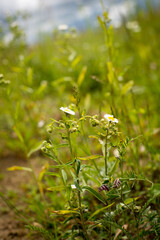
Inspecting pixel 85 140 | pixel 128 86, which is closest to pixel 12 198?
pixel 85 140

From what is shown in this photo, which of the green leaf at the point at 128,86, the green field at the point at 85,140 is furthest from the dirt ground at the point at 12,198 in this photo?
the green leaf at the point at 128,86

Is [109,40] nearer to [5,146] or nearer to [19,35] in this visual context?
[19,35]

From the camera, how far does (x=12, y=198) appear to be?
1.69 metres

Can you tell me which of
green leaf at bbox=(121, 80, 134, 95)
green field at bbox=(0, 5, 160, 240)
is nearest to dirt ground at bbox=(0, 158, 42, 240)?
green field at bbox=(0, 5, 160, 240)

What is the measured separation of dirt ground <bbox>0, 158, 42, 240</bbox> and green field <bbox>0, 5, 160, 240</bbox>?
0.05ft

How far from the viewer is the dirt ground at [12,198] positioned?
1325 millimetres

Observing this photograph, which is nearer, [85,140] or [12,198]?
[85,140]

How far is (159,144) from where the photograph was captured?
5.86ft

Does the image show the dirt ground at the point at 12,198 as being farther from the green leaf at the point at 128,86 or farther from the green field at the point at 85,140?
the green leaf at the point at 128,86

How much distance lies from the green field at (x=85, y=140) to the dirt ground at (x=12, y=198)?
15 millimetres

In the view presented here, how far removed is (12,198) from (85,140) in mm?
759

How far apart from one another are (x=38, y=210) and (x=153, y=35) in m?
3.51

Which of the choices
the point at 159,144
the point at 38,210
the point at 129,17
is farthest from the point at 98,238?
the point at 129,17

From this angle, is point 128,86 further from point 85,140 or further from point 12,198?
point 12,198
